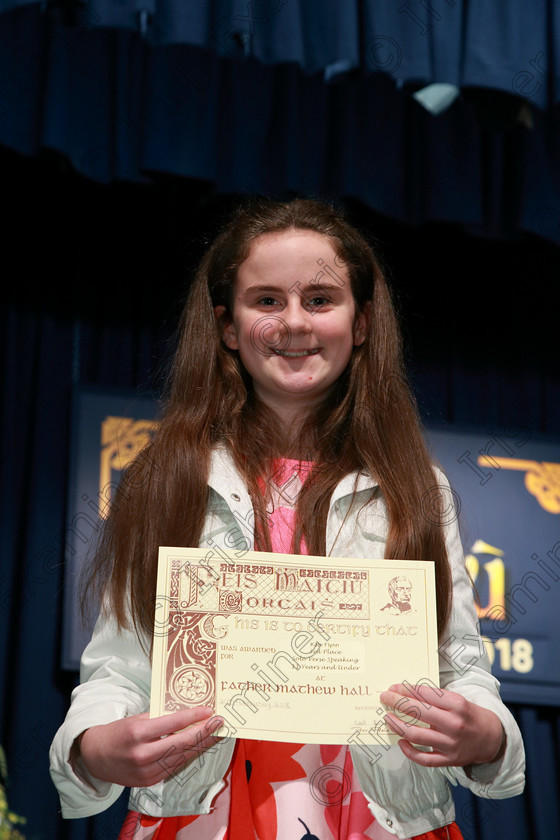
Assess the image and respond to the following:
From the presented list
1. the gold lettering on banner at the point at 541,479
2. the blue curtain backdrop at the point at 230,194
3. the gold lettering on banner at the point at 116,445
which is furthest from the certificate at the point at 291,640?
the gold lettering on banner at the point at 541,479

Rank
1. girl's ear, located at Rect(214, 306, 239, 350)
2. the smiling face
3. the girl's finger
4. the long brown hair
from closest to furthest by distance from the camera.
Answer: the girl's finger
the long brown hair
the smiling face
girl's ear, located at Rect(214, 306, 239, 350)

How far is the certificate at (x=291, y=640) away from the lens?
1010 mm

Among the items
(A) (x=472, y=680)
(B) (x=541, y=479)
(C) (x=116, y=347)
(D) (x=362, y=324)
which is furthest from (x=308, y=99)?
(A) (x=472, y=680)

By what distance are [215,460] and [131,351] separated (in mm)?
2075

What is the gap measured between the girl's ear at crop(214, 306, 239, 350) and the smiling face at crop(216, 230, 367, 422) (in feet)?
0.12

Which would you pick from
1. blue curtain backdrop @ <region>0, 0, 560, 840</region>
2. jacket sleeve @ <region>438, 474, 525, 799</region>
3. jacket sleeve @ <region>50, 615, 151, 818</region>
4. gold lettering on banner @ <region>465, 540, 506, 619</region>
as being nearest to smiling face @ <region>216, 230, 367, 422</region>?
jacket sleeve @ <region>438, 474, 525, 799</region>

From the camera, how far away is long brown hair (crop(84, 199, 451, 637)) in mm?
1173

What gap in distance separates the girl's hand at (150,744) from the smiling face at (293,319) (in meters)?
0.47

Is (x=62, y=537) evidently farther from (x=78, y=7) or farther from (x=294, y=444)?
(x=294, y=444)

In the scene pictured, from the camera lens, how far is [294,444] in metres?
1.33

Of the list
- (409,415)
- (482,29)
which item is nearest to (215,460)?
(409,415)

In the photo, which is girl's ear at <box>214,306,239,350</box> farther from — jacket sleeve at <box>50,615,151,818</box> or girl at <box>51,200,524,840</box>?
jacket sleeve at <box>50,615,151,818</box>

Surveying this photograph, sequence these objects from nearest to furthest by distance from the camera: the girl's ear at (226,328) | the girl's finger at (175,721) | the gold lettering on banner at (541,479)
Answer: the girl's finger at (175,721) → the girl's ear at (226,328) → the gold lettering on banner at (541,479)

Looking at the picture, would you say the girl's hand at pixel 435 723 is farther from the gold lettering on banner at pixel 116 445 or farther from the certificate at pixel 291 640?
the gold lettering on banner at pixel 116 445
